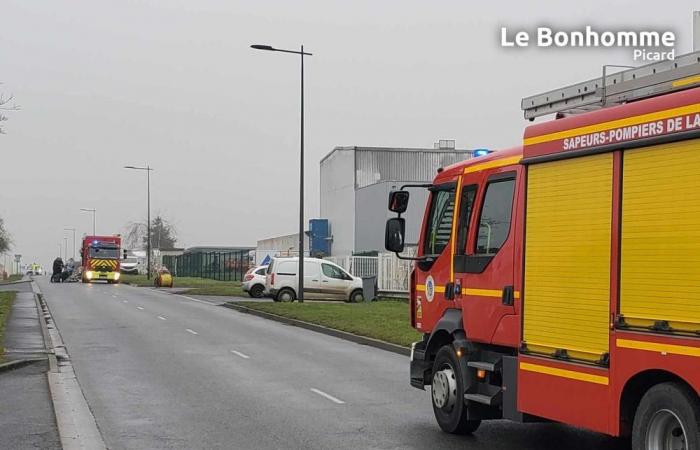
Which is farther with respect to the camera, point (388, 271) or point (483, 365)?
point (388, 271)

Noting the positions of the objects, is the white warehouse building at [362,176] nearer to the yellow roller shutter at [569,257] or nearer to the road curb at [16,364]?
the road curb at [16,364]

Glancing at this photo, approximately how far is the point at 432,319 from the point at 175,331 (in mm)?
13537

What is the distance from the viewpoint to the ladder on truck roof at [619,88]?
6824 millimetres

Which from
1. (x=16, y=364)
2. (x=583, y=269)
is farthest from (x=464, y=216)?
(x=16, y=364)

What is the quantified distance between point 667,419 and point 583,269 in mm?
1388

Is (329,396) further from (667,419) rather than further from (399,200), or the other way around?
(667,419)

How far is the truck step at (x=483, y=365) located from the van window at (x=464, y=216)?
113cm

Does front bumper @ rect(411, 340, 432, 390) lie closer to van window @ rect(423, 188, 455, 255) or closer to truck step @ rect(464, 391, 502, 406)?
van window @ rect(423, 188, 455, 255)

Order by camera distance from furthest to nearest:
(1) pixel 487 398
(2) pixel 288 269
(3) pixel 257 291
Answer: (3) pixel 257 291 < (2) pixel 288 269 < (1) pixel 487 398

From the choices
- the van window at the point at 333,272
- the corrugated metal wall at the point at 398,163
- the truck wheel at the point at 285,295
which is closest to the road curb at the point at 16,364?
the truck wheel at the point at 285,295

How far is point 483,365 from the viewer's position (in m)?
8.66

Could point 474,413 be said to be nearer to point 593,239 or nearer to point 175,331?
point 593,239

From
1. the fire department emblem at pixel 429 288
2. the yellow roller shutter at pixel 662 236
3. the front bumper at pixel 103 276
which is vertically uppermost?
the yellow roller shutter at pixel 662 236

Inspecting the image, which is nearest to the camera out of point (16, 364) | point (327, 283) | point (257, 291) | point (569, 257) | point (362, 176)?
point (569, 257)
